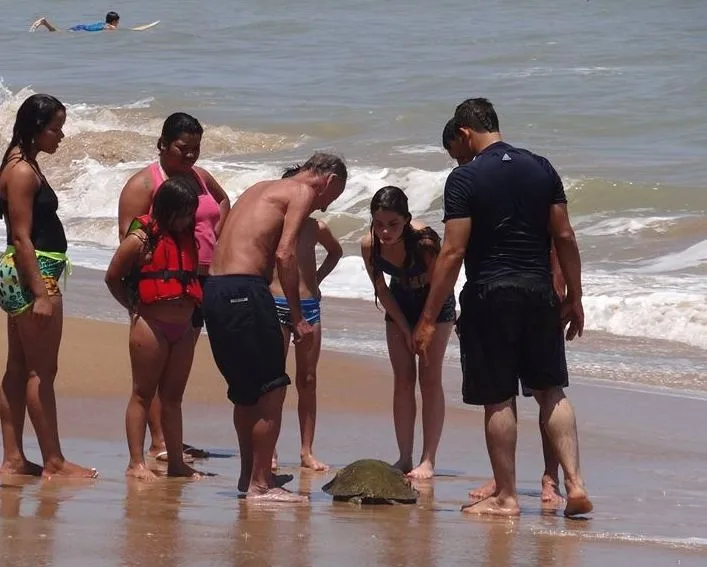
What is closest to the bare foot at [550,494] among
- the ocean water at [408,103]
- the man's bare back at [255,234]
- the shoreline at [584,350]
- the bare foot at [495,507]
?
the bare foot at [495,507]

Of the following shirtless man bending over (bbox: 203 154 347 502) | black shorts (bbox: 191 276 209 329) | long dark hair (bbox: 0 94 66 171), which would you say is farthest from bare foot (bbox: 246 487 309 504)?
long dark hair (bbox: 0 94 66 171)

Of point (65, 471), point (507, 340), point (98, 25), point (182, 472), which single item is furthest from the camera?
point (98, 25)

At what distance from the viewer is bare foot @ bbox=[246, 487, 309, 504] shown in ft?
17.7

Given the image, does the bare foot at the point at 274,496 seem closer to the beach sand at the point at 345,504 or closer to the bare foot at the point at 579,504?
the beach sand at the point at 345,504

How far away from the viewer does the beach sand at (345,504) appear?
448cm

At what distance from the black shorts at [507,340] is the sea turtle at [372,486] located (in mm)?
447

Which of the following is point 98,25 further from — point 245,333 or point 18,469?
point 245,333

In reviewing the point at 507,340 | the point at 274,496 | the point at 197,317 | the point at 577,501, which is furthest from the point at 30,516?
the point at 577,501

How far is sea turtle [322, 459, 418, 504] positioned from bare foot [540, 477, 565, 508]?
1.72 ft

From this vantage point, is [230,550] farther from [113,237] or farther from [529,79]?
[529,79]

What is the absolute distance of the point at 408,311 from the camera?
656 centimetres

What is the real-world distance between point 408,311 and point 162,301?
124 centimetres

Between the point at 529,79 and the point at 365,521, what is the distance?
82.8 ft

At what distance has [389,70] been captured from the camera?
31375 mm
